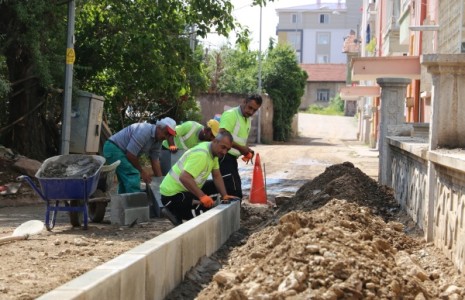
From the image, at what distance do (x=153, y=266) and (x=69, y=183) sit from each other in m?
4.11

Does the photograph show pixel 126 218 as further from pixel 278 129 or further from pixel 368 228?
pixel 278 129

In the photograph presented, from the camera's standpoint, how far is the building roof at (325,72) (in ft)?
297

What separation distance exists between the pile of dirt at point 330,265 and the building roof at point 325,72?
81.4 meters

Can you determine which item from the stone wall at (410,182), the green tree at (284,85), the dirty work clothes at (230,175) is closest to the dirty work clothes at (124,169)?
the dirty work clothes at (230,175)

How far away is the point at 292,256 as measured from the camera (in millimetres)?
6172

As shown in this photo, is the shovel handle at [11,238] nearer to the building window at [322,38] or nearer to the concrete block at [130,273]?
the concrete block at [130,273]

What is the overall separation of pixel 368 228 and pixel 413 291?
2595 mm

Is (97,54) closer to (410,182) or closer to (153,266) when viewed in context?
(410,182)

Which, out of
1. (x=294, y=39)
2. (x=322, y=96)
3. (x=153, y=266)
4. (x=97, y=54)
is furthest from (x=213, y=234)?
(x=294, y=39)

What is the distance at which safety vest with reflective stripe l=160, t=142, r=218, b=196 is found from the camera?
9328 millimetres

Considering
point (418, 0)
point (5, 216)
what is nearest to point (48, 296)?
point (5, 216)

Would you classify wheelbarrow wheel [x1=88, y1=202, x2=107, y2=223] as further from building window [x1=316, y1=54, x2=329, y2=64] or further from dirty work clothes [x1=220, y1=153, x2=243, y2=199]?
building window [x1=316, y1=54, x2=329, y2=64]

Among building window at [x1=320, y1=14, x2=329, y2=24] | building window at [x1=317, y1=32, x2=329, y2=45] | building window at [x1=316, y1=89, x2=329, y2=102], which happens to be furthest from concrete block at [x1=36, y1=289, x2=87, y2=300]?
building window at [x1=317, y1=32, x2=329, y2=45]

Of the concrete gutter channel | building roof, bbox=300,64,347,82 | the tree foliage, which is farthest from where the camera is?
building roof, bbox=300,64,347,82
